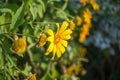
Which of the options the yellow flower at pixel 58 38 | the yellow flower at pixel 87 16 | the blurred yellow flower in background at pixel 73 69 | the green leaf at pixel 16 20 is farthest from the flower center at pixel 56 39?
the blurred yellow flower in background at pixel 73 69

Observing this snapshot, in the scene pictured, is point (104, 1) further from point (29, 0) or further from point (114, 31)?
point (29, 0)

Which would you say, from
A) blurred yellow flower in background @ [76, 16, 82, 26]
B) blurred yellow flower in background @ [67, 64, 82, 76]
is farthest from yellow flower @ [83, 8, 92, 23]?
blurred yellow flower in background @ [67, 64, 82, 76]

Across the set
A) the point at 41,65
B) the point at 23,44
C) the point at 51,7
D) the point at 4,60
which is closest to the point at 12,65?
the point at 4,60

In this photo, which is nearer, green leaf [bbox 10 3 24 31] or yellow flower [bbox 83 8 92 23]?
green leaf [bbox 10 3 24 31]

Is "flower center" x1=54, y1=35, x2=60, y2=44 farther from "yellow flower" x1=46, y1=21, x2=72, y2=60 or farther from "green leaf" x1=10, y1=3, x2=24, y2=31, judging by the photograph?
"green leaf" x1=10, y1=3, x2=24, y2=31

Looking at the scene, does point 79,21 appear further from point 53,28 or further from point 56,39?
point 56,39

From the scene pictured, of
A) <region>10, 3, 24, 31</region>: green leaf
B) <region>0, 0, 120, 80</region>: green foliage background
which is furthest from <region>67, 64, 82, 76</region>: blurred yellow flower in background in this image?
<region>10, 3, 24, 31</region>: green leaf

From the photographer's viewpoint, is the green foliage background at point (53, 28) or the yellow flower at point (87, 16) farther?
the yellow flower at point (87, 16)

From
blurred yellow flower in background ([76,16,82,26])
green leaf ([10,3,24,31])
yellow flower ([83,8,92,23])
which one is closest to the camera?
green leaf ([10,3,24,31])

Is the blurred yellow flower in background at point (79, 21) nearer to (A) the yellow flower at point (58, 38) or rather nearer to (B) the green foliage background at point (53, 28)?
(B) the green foliage background at point (53, 28)

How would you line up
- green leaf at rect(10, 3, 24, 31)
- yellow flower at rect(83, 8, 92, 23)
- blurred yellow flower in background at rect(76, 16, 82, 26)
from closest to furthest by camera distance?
green leaf at rect(10, 3, 24, 31), blurred yellow flower in background at rect(76, 16, 82, 26), yellow flower at rect(83, 8, 92, 23)

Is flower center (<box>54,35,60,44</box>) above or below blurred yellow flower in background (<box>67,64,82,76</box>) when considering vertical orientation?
above
